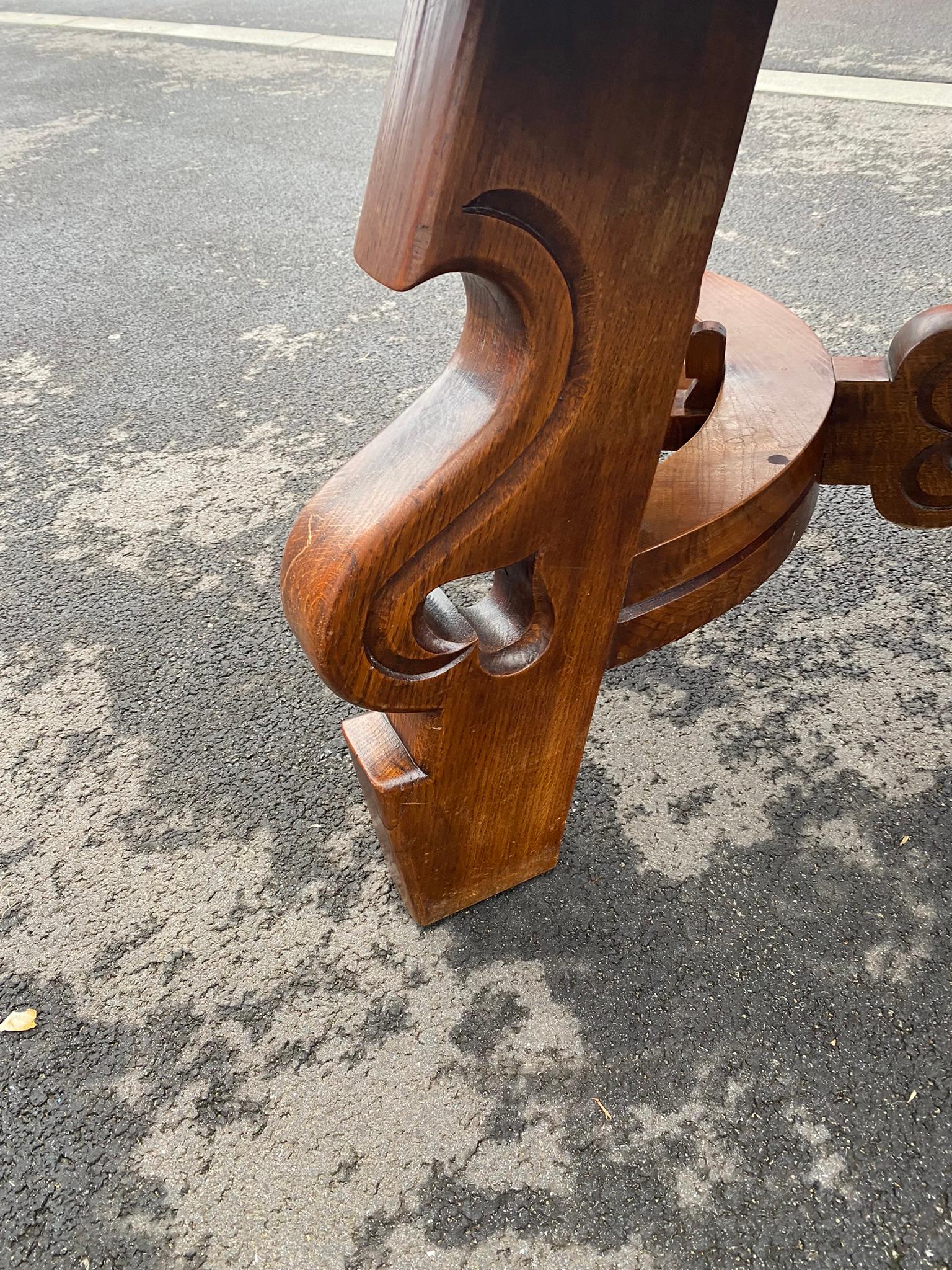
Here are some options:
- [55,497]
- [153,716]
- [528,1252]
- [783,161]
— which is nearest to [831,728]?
[528,1252]

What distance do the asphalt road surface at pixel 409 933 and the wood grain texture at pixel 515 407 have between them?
11 centimetres

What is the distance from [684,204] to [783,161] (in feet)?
6.17

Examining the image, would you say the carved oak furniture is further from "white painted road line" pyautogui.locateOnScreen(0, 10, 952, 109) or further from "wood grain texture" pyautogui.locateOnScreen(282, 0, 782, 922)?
"white painted road line" pyautogui.locateOnScreen(0, 10, 952, 109)

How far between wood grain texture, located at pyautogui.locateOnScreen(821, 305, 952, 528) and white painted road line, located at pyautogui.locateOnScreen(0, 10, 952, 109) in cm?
142

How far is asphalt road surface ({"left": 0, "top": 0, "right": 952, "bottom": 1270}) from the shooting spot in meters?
0.57

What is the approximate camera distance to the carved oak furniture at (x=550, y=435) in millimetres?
430

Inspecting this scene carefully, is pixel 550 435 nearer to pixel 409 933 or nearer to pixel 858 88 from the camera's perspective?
pixel 409 933

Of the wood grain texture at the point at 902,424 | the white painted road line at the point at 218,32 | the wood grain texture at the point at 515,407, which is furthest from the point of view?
the white painted road line at the point at 218,32

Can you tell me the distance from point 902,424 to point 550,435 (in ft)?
1.13

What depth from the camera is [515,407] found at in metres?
0.50

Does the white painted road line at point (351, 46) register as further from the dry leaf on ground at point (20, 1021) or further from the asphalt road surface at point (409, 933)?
the dry leaf on ground at point (20, 1021)

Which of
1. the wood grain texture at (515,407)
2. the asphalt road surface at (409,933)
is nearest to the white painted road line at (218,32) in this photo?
the asphalt road surface at (409,933)

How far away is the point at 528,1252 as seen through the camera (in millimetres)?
552

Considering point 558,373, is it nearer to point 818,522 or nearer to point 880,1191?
point 880,1191
